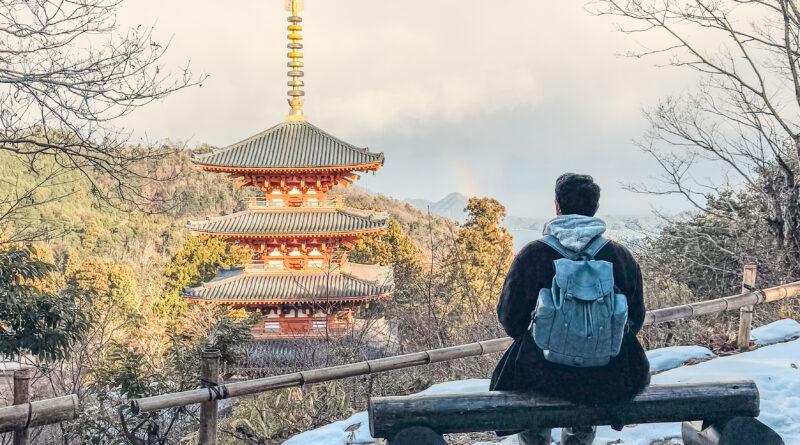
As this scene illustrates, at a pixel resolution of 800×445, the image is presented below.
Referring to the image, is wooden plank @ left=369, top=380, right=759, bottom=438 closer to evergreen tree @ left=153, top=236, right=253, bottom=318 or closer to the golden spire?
the golden spire

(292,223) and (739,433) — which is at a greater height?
(292,223)

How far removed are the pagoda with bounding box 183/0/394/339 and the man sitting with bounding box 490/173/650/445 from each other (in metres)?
13.7

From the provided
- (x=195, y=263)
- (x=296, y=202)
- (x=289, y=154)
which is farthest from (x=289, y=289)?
(x=195, y=263)

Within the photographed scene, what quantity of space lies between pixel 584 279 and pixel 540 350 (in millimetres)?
405

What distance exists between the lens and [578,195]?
2.68 m

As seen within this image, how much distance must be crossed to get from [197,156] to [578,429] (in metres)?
15.3

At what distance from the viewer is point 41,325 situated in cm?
785

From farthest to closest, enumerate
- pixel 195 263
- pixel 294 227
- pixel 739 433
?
pixel 195 263
pixel 294 227
pixel 739 433

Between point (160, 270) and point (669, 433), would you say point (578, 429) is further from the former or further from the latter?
point (160, 270)

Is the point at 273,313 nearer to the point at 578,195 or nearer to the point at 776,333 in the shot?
the point at 776,333

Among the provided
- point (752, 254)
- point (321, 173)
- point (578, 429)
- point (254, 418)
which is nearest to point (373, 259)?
point (321, 173)

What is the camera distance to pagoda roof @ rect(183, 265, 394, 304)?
16641 millimetres

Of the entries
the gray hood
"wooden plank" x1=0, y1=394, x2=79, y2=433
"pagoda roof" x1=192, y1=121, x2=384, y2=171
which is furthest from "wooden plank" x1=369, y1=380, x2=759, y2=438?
"pagoda roof" x1=192, y1=121, x2=384, y2=171

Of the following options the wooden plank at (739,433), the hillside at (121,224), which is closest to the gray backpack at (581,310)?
the wooden plank at (739,433)
